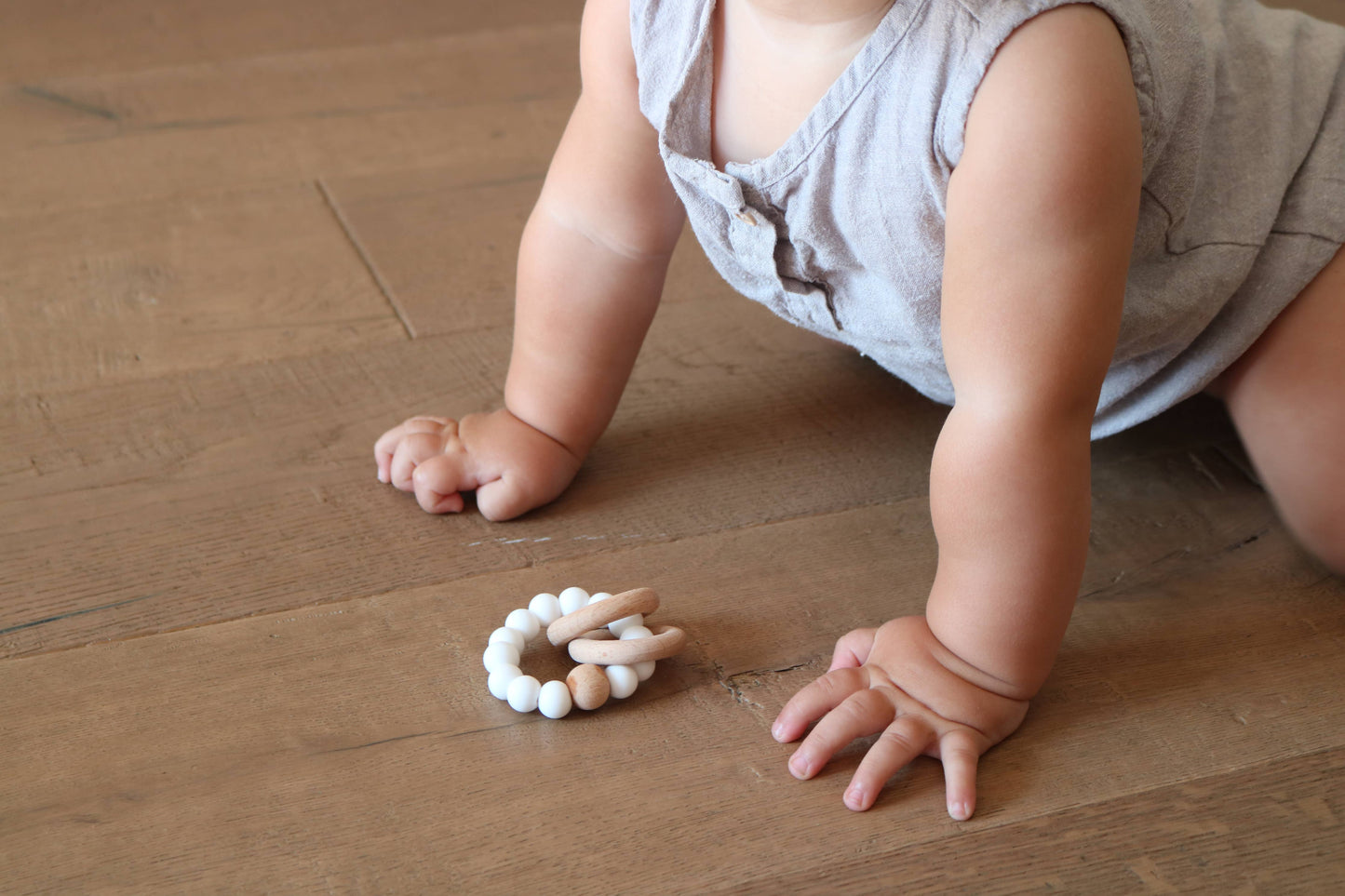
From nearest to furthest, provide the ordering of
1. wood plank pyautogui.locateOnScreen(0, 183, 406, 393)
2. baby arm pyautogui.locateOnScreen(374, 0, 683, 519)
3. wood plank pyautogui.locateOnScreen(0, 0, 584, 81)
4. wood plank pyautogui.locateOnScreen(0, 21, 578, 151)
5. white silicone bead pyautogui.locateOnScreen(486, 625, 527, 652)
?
white silicone bead pyautogui.locateOnScreen(486, 625, 527, 652) < baby arm pyautogui.locateOnScreen(374, 0, 683, 519) < wood plank pyautogui.locateOnScreen(0, 183, 406, 393) < wood plank pyautogui.locateOnScreen(0, 21, 578, 151) < wood plank pyautogui.locateOnScreen(0, 0, 584, 81)

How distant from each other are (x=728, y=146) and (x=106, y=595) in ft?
1.31

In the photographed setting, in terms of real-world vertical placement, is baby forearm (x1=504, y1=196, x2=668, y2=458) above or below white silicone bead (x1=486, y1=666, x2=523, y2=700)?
above

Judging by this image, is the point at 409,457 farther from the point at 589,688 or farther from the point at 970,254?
the point at 970,254

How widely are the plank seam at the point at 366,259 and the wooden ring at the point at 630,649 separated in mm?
371

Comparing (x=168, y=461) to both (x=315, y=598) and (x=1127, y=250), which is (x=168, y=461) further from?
(x=1127, y=250)

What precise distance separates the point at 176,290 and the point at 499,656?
491 mm

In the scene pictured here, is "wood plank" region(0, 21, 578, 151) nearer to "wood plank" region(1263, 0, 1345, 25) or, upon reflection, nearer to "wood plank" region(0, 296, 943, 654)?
"wood plank" region(0, 296, 943, 654)

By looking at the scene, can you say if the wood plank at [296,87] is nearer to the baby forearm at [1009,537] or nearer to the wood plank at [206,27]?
the wood plank at [206,27]

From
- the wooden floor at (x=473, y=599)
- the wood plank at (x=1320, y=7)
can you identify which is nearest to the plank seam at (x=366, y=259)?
the wooden floor at (x=473, y=599)

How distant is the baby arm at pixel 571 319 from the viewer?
737 millimetres

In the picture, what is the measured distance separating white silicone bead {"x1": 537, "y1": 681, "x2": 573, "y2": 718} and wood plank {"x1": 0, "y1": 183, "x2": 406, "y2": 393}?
387mm

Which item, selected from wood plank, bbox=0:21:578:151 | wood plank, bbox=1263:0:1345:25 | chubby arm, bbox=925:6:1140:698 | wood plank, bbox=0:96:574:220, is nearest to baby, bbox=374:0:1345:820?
chubby arm, bbox=925:6:1140:698

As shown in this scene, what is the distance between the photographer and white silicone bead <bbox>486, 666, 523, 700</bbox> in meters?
0.61

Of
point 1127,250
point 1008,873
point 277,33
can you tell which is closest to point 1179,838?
point 1008,873
